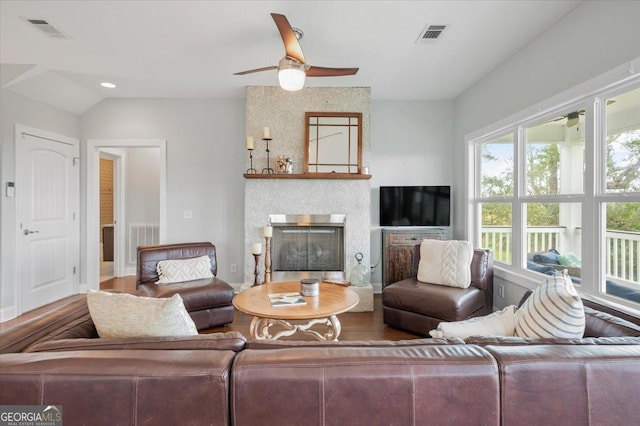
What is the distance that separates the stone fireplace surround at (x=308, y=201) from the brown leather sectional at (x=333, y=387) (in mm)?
3033

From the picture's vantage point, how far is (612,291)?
2.17 meters

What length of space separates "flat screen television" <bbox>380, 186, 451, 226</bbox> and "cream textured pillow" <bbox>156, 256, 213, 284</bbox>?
244 centimetres

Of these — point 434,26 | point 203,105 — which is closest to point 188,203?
point 203,105

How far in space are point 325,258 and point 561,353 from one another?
3229 mm

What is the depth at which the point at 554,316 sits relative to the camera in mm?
1332

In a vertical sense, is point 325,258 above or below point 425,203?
below

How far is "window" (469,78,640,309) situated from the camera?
6.80 feet

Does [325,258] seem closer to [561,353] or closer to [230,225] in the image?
[230,225]

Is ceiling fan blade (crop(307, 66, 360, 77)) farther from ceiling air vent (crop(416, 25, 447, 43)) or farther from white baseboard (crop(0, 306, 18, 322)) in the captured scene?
white baseboard (crop(0, 306, 18, 322))

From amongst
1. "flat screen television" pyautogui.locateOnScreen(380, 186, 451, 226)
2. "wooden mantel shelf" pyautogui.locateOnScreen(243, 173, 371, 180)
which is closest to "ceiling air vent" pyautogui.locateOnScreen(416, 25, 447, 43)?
"wooden mantel shelf" pyautogui.locateOnScreen(243, 173, 371, 180)

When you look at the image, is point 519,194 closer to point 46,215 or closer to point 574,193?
point 574,193

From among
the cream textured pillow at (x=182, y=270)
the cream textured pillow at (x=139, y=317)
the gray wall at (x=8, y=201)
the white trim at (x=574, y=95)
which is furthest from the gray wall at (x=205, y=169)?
the white trim at (x=574, y=95)

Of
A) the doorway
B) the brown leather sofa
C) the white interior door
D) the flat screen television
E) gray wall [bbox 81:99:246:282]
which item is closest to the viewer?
the brown leather sofa

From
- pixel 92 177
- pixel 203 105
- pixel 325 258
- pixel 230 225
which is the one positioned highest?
pixel 203 105
